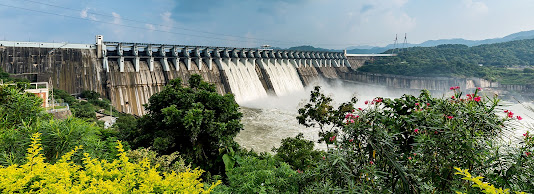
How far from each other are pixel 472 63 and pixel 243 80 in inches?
2344

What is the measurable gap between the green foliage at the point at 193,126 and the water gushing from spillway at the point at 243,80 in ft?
64.0

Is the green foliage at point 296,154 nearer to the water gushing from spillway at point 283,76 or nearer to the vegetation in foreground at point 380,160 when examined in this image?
the vegetation in foreground at point 380,160

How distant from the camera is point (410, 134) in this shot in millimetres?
4336

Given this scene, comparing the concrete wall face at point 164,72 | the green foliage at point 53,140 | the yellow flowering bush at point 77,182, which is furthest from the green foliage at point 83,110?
the yellow flowering bush at point 77,182

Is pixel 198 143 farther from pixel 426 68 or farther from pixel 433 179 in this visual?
pixel 426 68

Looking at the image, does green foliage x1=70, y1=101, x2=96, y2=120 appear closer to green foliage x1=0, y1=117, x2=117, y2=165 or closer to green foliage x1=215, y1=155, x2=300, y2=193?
green foliage x1=0, y1=117, x2=117, y2=165

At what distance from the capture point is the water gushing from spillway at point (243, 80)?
103ft

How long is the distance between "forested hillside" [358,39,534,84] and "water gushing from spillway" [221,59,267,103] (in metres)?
30.6

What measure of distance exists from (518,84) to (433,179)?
51.6 meters

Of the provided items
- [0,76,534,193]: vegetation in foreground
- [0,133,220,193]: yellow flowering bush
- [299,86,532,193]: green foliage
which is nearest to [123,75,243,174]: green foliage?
[0,76,534,193]: vegetation in foreground

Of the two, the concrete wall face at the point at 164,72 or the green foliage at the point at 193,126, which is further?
the concrete wall face at the point at 164,72

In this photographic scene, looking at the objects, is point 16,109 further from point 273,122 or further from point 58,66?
point 58,66

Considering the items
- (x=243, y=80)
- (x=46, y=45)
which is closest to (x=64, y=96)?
(x=46, y=45)

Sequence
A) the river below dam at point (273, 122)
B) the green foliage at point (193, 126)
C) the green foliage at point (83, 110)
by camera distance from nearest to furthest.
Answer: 1. the green foliage at point (193, 126)
2. the green foliage at point (83, 110)
3. the river below dam at point (273, 122)
